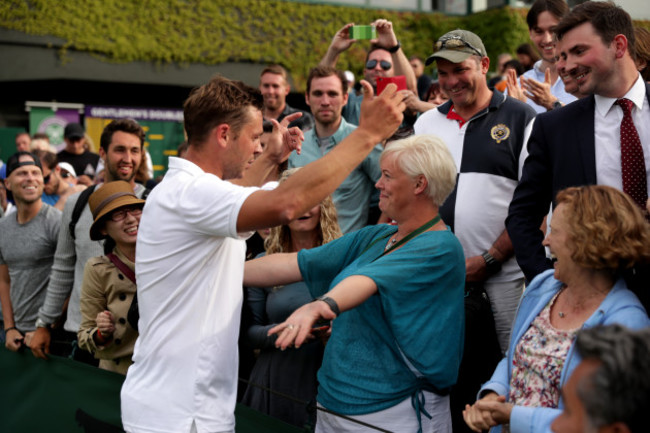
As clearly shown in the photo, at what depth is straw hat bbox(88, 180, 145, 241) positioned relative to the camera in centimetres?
409

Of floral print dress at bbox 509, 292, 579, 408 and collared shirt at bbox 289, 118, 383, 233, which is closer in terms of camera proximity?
floral print dress at bbox 509, 292, 579, 408

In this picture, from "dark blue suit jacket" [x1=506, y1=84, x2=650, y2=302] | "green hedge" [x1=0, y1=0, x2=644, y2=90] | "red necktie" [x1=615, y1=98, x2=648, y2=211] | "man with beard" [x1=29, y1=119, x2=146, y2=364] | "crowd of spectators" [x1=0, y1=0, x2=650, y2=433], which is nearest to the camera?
"crowd of spectators" [x1=0, y1=0, x2=650, y2=433]

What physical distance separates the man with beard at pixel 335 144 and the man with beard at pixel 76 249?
1.15 meters

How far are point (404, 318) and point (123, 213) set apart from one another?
6.57ft

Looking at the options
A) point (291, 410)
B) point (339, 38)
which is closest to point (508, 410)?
point (291, 410)

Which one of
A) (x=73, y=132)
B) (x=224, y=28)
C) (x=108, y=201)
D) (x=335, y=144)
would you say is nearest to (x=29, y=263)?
(x=108, y=201)

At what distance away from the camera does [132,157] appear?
16.5 feet

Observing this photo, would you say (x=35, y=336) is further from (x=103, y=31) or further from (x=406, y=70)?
(x=103, y=31)

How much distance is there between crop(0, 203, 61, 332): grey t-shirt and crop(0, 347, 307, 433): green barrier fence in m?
0.52

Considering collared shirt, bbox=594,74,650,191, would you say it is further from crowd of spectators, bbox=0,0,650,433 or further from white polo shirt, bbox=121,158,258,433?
white polo shirt, bbox=121,158,258,433

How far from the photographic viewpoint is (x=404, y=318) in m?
2.84

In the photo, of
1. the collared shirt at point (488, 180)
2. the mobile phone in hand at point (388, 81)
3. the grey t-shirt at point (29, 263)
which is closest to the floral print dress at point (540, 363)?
the collared shirt at point (488, 180)

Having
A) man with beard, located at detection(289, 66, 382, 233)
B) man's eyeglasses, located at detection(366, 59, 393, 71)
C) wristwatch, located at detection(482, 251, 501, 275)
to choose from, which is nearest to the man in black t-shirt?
man's eyeglasses, located at detection(366, 59, 393, 71)

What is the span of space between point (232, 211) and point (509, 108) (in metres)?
2.19
